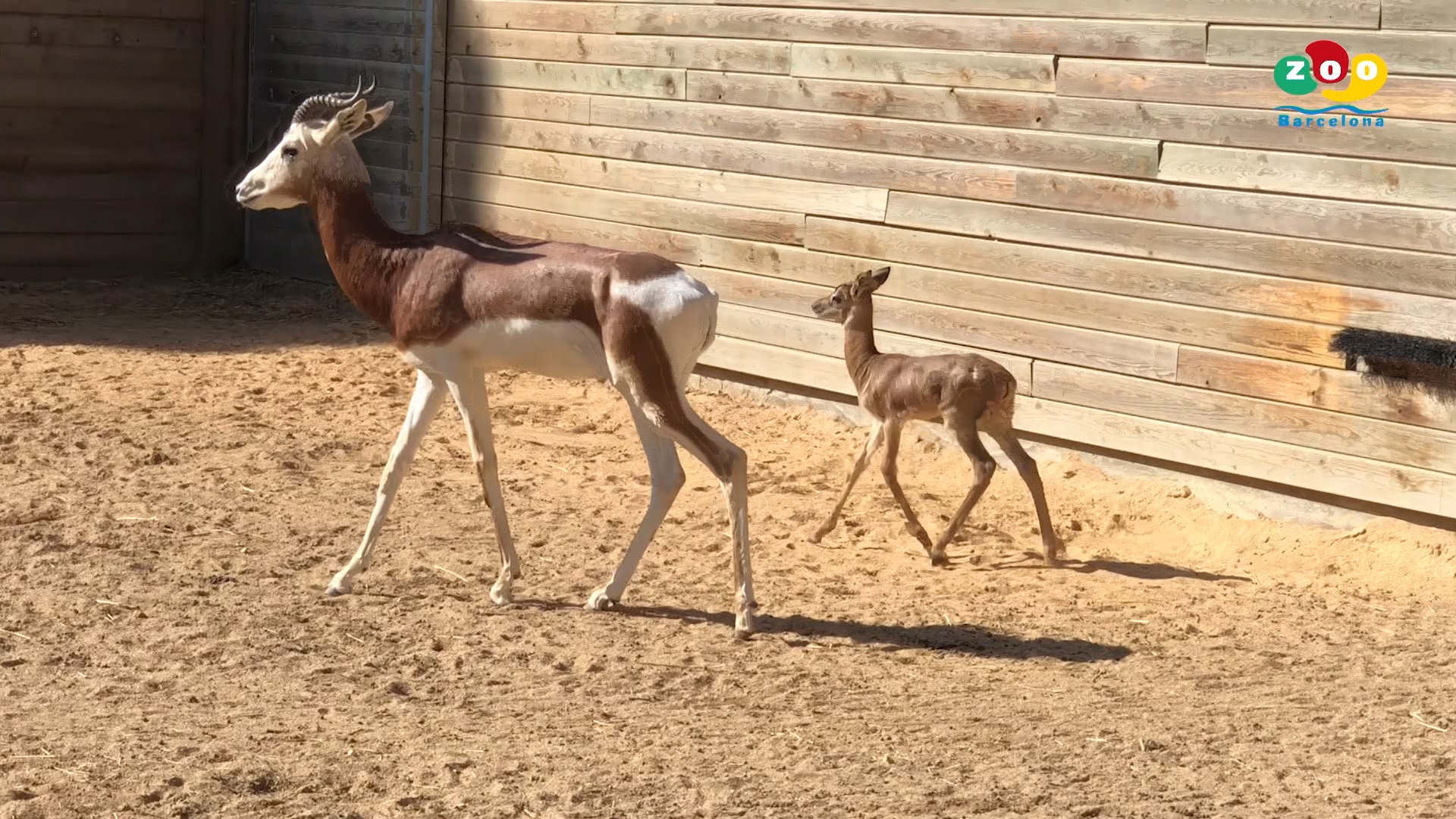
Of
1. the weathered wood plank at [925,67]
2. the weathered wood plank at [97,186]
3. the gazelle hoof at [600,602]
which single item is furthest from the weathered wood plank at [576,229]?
the gazelle hoof at [600,602]

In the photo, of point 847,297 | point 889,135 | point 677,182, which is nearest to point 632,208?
point 677,182

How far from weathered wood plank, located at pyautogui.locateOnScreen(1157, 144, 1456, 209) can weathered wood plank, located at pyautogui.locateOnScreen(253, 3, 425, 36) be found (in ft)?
19.5

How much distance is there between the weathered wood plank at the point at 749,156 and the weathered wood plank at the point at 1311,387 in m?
1.35

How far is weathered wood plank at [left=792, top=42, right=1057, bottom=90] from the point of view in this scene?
856 centimetres

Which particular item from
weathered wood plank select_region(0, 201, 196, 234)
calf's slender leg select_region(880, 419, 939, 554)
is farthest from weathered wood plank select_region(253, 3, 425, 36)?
calf's slender leg select_region(880, 419, 939, 554)

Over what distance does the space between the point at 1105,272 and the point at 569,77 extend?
13.5ft

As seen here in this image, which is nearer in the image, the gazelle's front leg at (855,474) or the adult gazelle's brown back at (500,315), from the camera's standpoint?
the adult gazelle's brown back at (500,315)

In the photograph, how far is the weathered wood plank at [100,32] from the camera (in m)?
12.9

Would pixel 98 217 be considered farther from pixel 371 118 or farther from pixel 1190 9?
pixel 1190 9

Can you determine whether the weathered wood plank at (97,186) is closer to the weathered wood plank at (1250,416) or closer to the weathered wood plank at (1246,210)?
the weathered wood plank at (1246,210)

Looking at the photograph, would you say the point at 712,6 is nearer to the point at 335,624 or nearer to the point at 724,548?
the point at 724,548

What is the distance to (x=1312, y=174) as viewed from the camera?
755cm

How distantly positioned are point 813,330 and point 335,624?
13.6 feet

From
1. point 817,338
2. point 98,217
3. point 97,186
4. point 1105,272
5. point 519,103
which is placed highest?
point 519,103
